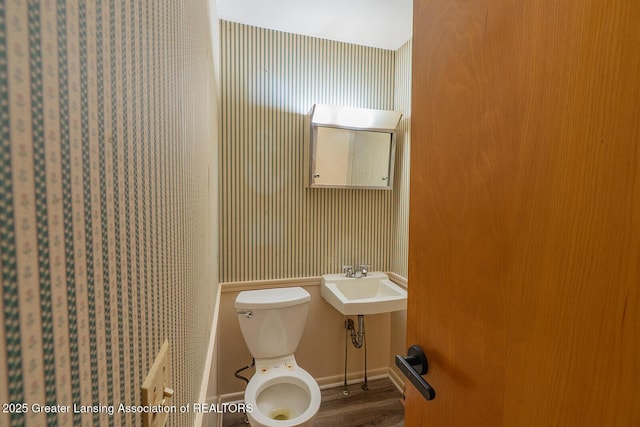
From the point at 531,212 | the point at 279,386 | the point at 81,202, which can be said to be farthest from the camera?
the point at 279,386

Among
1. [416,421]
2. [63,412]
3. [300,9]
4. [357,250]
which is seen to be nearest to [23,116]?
[63,412]

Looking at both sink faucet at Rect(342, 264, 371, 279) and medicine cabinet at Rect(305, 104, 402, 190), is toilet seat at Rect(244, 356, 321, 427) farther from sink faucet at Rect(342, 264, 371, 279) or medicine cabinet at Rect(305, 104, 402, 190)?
medicine cabinet at Rect(305, 104, 402, 190)

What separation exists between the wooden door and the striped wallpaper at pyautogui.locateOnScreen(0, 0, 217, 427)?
0.61 m

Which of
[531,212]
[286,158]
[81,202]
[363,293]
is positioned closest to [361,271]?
[363,293]

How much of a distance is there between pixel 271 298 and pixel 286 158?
941 mm

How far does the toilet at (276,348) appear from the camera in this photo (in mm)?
1458

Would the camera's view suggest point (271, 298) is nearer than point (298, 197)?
Yes

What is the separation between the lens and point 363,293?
200 centimetres

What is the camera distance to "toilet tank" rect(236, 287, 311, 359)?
1.63 metres

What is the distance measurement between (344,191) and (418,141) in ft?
4.11

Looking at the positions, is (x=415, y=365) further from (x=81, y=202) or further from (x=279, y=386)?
(x=279, y=386)

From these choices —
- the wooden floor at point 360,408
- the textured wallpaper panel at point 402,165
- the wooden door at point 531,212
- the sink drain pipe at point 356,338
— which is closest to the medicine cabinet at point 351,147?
the textured wallpaper panel at point 402,165

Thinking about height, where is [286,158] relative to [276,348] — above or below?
above

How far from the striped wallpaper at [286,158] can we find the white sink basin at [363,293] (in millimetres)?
130
